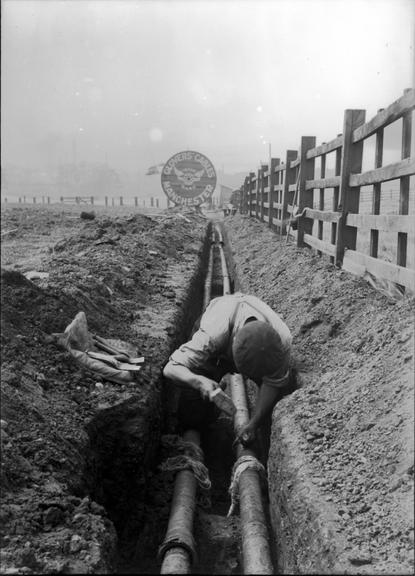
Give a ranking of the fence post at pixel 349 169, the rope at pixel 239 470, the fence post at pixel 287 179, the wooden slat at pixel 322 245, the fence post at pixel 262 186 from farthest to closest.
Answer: the fence post at pixel 262 186 < the fence post at pixel 287 179 < the wooden slat at pixel 322 245 < the fence post at pixel 349 169 < the rope at pixel 239 470

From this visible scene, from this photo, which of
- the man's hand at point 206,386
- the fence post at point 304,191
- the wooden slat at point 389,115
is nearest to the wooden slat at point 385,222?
the wooden slat at point 389,115

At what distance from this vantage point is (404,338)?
3.05 metres

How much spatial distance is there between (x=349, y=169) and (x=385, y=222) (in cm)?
140

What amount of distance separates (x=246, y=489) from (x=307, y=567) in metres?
1.02

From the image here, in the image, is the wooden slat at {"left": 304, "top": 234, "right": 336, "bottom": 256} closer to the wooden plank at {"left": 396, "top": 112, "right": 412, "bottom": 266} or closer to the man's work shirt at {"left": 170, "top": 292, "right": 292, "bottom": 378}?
the wooden plank at {"left": 396, "top": 112, "right": 412, "bottom": 266}

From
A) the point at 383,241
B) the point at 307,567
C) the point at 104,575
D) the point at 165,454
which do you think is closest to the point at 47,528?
the point at 104,575

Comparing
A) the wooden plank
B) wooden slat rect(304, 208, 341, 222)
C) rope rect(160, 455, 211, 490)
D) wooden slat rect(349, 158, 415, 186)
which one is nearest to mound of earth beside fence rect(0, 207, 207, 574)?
rope rect(160, 455, 211, 490)

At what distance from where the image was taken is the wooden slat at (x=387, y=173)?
365 cm

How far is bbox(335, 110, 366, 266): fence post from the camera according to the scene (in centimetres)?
523

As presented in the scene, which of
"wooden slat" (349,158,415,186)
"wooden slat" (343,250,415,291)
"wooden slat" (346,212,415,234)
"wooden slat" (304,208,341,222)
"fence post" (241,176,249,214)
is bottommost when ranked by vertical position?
"wooden slat" (343,250,415,291)

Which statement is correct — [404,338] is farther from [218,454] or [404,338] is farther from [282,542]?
[218,454]

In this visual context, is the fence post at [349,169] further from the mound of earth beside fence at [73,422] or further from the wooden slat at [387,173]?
the mound of earth beside fence at [73,422]

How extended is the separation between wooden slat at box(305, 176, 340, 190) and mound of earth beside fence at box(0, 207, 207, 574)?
2.17 metres

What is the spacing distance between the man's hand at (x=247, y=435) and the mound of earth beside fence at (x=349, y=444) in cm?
31
